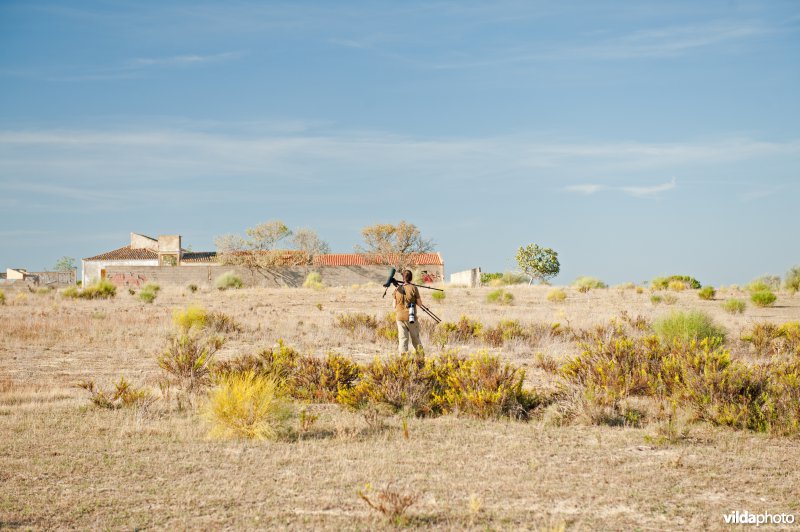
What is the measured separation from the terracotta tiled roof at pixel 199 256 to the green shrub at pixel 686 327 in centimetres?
5878

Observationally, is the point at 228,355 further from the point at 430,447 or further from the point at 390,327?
the point at 430,447

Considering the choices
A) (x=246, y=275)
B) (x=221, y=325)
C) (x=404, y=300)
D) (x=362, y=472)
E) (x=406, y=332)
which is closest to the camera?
(x=362, y=472)

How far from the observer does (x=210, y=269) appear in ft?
190

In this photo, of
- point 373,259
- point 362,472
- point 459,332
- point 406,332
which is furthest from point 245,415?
point 373,259

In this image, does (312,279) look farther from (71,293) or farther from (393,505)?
(393,505)

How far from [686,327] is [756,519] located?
10874 mm

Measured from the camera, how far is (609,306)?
29.4 m

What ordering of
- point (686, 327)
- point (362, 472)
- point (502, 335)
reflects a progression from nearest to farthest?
point (362, 472) < point (686, 327) < point (502, 335)

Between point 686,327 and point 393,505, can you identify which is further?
point 686,327

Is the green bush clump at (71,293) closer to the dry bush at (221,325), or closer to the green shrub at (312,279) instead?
the green shrub at (312,279)

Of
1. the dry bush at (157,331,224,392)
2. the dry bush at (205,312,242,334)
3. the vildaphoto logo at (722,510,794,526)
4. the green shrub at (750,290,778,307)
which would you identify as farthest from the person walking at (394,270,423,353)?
the green shrub at (750,290,778,307)

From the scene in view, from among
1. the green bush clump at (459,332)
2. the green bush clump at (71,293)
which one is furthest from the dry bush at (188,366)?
the green bush clump at (71,293)

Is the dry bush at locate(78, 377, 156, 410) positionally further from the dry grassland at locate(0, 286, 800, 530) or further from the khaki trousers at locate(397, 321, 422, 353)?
the khaki trousers at locate(397, 321, 422, 353)

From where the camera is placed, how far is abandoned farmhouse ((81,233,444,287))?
57.8 metres
